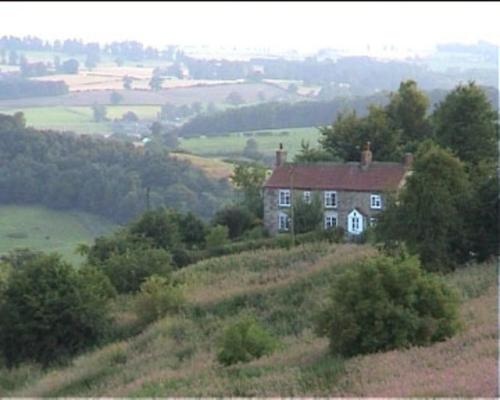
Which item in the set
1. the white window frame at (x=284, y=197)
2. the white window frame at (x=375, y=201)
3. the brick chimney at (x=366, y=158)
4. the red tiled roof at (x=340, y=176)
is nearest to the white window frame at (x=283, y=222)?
the white window frame at (x=284, y=197)

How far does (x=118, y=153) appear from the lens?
6694 centimetres

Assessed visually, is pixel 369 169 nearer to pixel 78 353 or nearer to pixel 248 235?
pixel 248 235

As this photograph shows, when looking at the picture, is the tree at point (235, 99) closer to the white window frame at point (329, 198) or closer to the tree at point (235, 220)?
the tree at point (235, 220)

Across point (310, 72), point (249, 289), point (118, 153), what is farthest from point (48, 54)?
point (249, 289)

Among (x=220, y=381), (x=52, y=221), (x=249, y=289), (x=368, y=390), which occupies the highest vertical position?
(x=368, y=390)

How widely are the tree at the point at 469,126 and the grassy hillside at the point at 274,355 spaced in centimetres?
996

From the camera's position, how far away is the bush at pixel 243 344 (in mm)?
19781

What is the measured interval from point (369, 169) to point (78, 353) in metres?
20.3

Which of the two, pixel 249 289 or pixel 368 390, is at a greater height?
pixel 368 390

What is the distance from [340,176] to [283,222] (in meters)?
3.43

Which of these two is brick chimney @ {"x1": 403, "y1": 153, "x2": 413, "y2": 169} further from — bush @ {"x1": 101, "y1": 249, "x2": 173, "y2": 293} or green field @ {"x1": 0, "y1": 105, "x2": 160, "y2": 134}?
green field @ {"x1": 0, "y1": 105, "x2": 160, "y2": 134}

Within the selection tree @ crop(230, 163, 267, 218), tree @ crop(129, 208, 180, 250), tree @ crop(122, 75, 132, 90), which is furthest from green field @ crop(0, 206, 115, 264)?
tree @ crop(122, 75, 132, 90)

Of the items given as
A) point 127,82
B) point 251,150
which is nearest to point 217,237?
point 251,150

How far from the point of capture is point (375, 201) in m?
44.6
